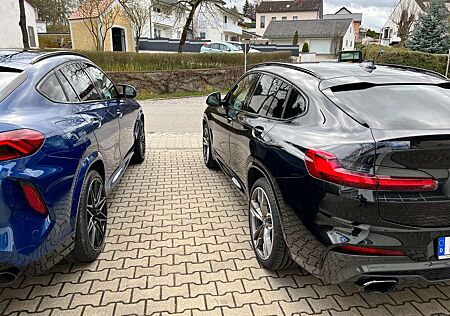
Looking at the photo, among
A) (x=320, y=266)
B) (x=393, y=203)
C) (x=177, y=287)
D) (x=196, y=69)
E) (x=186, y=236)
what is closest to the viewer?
(x=393, y=203)

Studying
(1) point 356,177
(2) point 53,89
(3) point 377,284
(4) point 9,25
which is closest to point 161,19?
(4) point 9,25

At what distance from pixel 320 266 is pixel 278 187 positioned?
2.19 ft

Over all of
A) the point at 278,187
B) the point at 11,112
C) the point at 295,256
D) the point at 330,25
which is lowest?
the point at 295,256

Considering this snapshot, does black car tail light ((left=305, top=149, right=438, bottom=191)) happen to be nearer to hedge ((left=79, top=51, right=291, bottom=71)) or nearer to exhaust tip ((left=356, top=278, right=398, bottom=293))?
exhaust tip ((left=356, top=278, right=398, bottom=293))

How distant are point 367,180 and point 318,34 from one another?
63.1 metres

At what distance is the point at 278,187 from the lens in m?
2.81

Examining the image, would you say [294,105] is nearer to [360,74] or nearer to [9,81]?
[360,74]

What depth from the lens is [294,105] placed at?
3.05 metres

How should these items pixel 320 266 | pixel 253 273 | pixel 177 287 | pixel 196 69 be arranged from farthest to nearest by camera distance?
pixel 196 69 → pixel 253 273 → pixel 177 287 → pixel 320 266

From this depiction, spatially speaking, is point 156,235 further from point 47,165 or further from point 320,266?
point 320,266

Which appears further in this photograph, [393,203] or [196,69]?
[196,69]

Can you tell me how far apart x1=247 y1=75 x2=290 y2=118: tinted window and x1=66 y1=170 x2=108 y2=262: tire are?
1669 mm

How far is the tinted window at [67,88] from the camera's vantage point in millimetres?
→ 3279

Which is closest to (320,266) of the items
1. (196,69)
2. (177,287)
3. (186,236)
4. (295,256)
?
(295,256)
